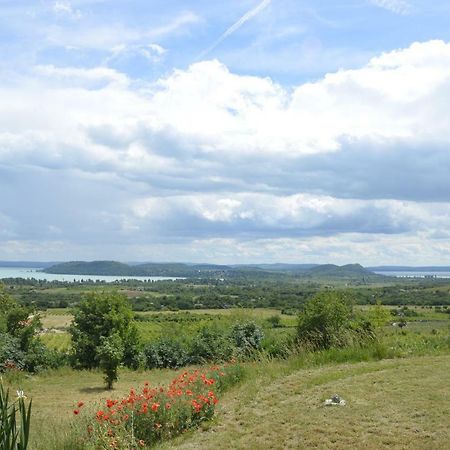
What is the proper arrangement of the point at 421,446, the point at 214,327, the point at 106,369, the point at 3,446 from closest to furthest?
the point at 3,446 → the point at 421,446 → the point at 106,369 → the point at 214,327

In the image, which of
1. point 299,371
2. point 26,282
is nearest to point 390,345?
point 299,371

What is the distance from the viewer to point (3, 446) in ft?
15.7

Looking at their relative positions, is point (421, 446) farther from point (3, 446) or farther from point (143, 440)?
point (3, 446)

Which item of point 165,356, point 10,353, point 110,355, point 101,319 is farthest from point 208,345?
point 10,353

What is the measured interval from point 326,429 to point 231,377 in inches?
156

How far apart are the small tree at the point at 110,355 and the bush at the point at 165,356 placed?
5.62 metres

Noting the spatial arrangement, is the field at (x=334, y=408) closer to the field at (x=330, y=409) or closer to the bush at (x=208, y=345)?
the field at (x=330, y=409)

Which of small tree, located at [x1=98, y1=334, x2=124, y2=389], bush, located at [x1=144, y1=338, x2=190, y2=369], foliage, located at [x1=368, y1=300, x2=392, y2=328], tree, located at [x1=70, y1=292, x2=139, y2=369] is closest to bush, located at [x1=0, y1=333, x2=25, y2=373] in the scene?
tree, located at [x1=70, y1=292, x2=139, y2=369]

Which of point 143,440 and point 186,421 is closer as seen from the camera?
point 143,440

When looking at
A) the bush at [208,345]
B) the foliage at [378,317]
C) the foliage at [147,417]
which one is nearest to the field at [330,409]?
the foliage at [147,417]

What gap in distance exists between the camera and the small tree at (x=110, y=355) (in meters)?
19.0

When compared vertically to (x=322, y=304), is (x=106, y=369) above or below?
below

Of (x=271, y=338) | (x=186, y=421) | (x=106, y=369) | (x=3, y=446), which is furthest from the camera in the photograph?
(x=271, y=338)

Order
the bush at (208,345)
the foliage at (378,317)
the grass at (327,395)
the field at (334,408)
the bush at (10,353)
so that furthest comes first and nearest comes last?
the bush at (208,345), the bush at (10,353), the foliage at (378,317), the grass at (327,395), the field at (334,408)
